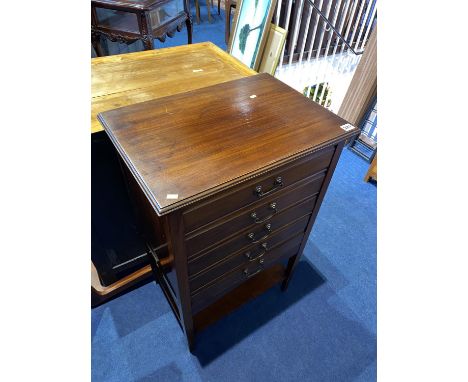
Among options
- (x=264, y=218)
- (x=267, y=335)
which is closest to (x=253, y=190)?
(x=264, y=218)

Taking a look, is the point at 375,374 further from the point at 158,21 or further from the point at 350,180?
the point at 158,21

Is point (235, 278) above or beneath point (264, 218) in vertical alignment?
beneath

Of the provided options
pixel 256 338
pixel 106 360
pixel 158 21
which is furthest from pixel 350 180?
pixel 106 360

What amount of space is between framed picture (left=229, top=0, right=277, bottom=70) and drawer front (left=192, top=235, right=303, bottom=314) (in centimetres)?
128

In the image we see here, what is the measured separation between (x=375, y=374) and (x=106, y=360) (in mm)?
1222

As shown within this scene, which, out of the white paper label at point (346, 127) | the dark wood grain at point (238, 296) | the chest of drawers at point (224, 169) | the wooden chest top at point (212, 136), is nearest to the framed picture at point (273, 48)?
the chest of drawers at point (224, 169)

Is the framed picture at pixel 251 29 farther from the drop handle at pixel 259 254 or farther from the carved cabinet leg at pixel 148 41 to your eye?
the drop handle at pixel 259 254

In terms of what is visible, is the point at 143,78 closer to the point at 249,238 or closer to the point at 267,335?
the point at 249,238

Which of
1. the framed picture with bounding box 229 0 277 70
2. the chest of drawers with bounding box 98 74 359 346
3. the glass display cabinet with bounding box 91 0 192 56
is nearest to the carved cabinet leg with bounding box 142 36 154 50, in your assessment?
the glass display cabinet with bounding box 91 0 192 56

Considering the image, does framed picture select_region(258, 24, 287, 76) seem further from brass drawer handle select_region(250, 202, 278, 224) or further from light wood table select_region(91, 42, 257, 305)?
brass drawer handle select_region(250, 202, 278, 224)

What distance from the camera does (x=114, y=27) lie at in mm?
1788

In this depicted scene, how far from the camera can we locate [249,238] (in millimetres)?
907

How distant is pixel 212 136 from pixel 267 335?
1.06 m

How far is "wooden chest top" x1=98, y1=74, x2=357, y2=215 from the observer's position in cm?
63
